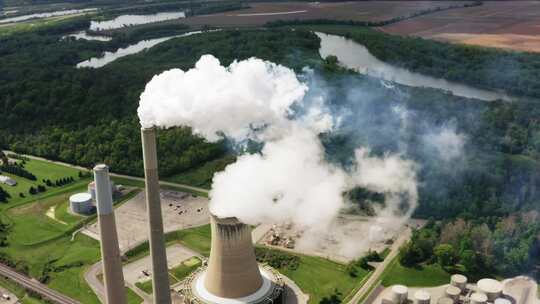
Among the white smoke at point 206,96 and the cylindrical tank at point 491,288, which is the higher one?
the white smoke at point 206,96

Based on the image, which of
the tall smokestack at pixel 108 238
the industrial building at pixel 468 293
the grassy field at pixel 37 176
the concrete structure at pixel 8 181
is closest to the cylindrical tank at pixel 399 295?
the industrial building at pixel 468 293

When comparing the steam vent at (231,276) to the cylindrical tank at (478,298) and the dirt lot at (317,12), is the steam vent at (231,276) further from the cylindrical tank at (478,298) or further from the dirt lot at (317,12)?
the dirt lot at (317,12)

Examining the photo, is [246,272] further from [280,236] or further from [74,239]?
[74,239]

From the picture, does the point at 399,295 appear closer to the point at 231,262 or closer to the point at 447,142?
the point at 231,262

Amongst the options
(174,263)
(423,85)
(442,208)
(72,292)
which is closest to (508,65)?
(423,85)

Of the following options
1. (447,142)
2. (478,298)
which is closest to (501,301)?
(478,298)

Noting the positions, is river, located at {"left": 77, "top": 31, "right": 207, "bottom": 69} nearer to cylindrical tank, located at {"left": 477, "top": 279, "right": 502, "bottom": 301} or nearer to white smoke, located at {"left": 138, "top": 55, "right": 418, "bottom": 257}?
white smoke, located at {"left": 138, "top": 55, "right": 418, "bottom": 257}

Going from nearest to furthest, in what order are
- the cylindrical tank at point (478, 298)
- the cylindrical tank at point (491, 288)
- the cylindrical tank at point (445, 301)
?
the cylindrical tank at point (478, 298), the cylindrical tank at point (445, 301), the cylindrical tank at point (491, 288)

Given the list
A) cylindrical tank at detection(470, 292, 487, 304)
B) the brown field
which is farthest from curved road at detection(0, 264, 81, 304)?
the brown field
